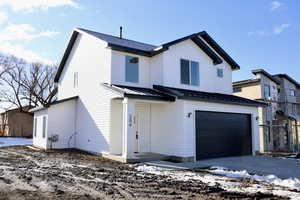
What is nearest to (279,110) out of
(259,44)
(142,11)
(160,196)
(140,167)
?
(259,44)

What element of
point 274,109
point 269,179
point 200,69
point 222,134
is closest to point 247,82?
point 274,109

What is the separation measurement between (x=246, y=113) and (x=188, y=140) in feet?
15.7

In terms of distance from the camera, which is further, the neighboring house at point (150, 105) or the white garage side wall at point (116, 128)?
the white garage side wall at point (116, 128)

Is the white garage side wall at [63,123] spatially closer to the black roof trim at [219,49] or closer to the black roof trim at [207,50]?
the black roof trim at [207,50]

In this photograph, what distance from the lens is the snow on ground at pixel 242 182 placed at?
5.59 m

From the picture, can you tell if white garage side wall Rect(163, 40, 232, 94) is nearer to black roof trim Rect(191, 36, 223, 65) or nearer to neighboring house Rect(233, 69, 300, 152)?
black roof trim Rect(191, 36, 223, 65)

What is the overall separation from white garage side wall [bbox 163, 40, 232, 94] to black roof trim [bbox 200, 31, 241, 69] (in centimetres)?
31

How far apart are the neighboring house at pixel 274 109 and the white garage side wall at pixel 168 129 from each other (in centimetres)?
1110

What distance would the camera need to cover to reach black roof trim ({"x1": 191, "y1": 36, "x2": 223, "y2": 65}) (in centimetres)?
1367

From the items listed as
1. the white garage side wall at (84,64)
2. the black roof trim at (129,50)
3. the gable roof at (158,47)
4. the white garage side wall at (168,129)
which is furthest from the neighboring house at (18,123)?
the white garage side wall at (168,129)

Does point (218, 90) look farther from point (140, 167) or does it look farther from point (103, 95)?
point (140, 167)

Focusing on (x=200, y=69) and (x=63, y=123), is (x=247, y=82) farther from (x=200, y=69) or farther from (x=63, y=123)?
(x=63, y=123)

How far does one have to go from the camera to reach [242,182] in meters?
6.54

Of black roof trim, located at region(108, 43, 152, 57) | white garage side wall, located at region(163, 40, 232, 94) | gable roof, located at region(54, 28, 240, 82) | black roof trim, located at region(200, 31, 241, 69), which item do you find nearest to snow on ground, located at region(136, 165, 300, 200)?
white garage side wall, located at region(163, 40, 232, 94)
